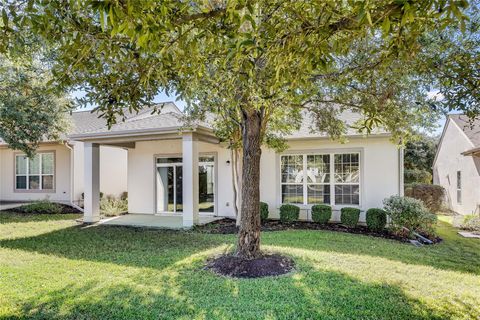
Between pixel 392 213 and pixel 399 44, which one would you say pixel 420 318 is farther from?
pixel 392 213

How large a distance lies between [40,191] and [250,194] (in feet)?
52.9

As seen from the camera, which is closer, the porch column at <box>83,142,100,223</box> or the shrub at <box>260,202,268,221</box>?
the shrub at <box>260,202,268,221</box>

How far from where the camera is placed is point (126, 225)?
40.6 feet

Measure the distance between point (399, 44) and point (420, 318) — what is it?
3.63 metres

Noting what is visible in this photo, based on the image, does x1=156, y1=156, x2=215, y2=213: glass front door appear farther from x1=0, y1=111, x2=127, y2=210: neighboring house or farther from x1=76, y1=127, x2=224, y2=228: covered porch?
x1=0, y1=111, x2=127, y2=210: neighboring house

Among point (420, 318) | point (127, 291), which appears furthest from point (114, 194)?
point (420, 318)

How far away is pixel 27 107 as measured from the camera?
11.4m

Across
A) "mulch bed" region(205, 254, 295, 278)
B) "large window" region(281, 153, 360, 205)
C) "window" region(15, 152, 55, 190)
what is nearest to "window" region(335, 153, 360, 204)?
"large window" region(281, 153, 360, 205)

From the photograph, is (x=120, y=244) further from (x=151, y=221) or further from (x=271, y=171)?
(x=271, y=171)

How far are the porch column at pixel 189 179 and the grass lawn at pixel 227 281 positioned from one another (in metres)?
1.84

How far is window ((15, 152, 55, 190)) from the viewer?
1797cm

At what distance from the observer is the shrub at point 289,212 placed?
12.5m

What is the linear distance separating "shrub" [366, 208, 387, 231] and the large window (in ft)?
4.18

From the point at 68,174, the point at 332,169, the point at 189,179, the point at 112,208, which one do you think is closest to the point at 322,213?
the point at 332,169
